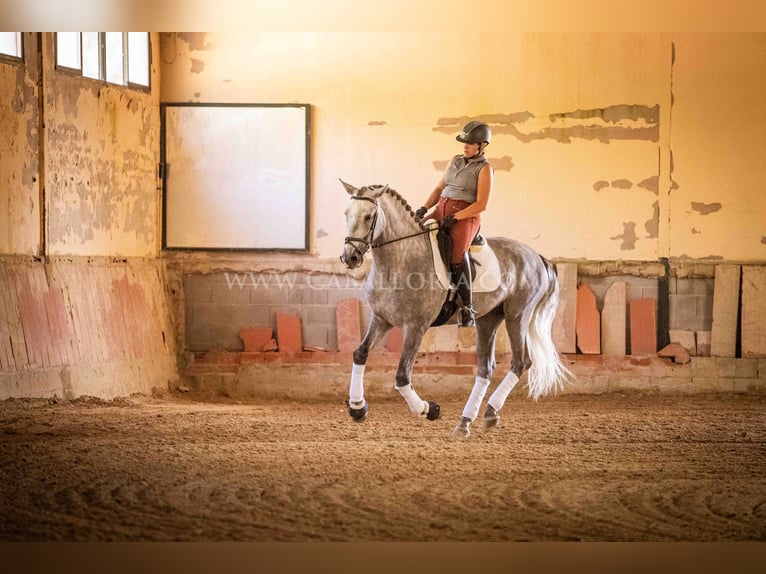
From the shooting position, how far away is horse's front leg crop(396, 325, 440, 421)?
710 cm

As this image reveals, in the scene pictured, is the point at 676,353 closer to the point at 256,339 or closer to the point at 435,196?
the point at 435,196

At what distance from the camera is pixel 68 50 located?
879 cm

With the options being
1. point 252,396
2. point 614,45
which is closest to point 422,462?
point 252,396

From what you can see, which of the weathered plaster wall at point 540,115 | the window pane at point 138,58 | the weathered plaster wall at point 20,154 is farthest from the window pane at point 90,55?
the weathered plaster wall at point 540,115

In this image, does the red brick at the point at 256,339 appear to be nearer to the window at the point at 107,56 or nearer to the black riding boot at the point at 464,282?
the window at the point at 107,56

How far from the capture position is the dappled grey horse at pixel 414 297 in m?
7.03

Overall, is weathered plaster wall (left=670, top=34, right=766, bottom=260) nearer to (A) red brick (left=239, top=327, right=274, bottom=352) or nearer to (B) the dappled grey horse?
(B) the dappled grey horse

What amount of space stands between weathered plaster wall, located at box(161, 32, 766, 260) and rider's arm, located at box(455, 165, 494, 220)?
2775 mm

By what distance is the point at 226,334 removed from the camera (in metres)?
10.2

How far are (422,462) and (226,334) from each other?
4.22 meters

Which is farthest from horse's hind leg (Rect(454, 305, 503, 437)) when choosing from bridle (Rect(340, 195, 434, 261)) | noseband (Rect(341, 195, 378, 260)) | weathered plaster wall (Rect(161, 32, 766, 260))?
weathered plaster wall (Rect(161, 32, 766, 260))

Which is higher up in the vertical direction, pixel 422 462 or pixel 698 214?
pixel 698 214
